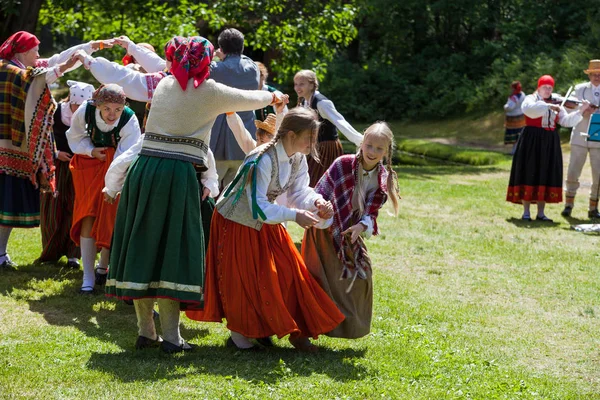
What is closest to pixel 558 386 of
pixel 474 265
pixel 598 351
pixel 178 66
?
pixel 598 351

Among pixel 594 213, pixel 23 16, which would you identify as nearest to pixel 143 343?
pixel 594 213

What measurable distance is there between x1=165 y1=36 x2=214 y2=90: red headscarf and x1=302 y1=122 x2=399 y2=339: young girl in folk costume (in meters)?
1.05

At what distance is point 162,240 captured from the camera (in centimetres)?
472

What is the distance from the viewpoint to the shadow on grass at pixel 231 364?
448 cm

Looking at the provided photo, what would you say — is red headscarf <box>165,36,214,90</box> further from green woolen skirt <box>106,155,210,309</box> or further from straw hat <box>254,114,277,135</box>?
straw hat <box>254,114,277,135</box>

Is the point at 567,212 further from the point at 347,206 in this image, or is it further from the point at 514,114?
the point at 514,114

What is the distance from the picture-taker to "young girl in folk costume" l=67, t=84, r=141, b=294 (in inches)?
239

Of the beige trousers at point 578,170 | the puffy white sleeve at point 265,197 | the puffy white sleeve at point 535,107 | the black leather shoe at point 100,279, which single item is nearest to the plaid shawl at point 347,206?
the puffy white sleeve at point 265,197

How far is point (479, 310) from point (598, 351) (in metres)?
1.09

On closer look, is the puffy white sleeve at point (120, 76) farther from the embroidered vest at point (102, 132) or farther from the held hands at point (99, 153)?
the held hands at point (99, 153)

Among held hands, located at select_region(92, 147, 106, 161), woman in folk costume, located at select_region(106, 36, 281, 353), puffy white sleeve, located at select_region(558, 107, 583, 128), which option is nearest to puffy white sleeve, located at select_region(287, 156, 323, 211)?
woman in folk costume, located at select_region(106, 36, 281, 353)

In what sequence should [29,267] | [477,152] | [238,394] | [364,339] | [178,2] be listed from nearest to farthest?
[238,394], [364,339], [29,267], [178,2], [477,152]

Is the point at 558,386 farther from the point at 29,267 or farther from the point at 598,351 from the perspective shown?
the point at 29,267

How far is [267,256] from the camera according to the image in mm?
4859
